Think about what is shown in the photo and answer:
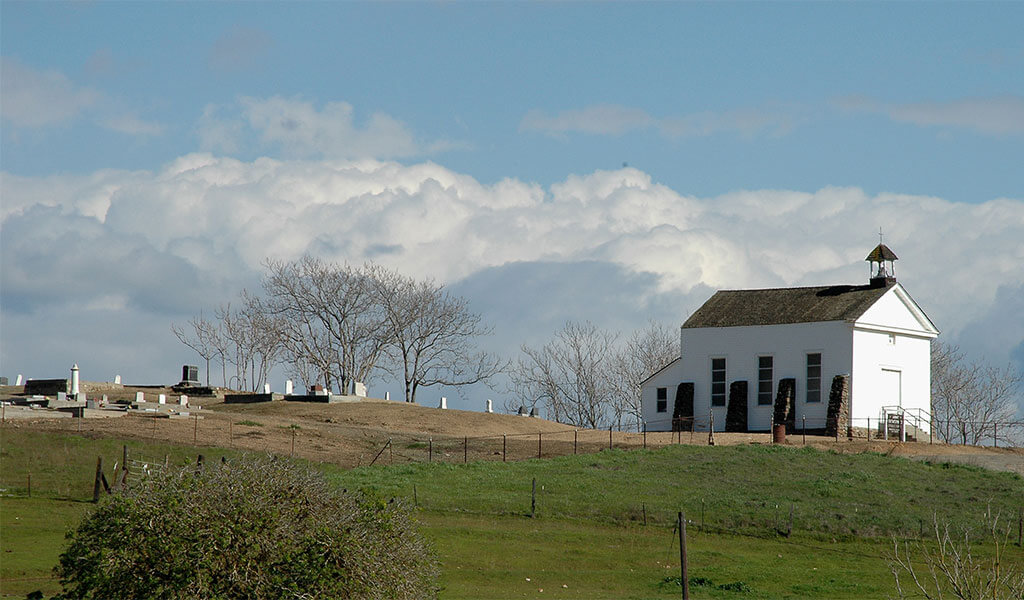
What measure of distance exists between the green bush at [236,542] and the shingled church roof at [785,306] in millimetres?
40231

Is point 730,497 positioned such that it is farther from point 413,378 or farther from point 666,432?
point 413,378

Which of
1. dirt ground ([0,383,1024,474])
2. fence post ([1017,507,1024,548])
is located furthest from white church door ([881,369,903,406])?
fence post ([1017,507,1024,548])

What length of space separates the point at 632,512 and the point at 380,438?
18135mm

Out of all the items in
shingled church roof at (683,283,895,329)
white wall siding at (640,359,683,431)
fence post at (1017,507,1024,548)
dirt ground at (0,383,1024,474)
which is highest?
shingled church roof at (683,283,895,329)

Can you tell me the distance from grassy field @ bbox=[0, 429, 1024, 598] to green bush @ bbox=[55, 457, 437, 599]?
981 cm

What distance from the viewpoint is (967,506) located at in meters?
40.6

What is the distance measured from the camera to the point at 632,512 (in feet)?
126

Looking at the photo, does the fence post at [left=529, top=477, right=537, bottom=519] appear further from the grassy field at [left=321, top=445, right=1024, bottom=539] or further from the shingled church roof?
the shingled church roof

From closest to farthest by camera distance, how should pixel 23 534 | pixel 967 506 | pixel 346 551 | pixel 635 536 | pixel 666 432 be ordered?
pixel 346 551, pixel 23 534, pixel 635 536, pixel 967 506, pixel 666 432

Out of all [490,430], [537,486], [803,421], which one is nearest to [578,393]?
[490,430]

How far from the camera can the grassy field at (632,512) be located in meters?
30.4

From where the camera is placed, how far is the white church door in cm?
5581

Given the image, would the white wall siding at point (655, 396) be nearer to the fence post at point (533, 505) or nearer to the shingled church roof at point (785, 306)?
the shingled church roof at point (785, 306)

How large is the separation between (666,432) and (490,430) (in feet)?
28.1
